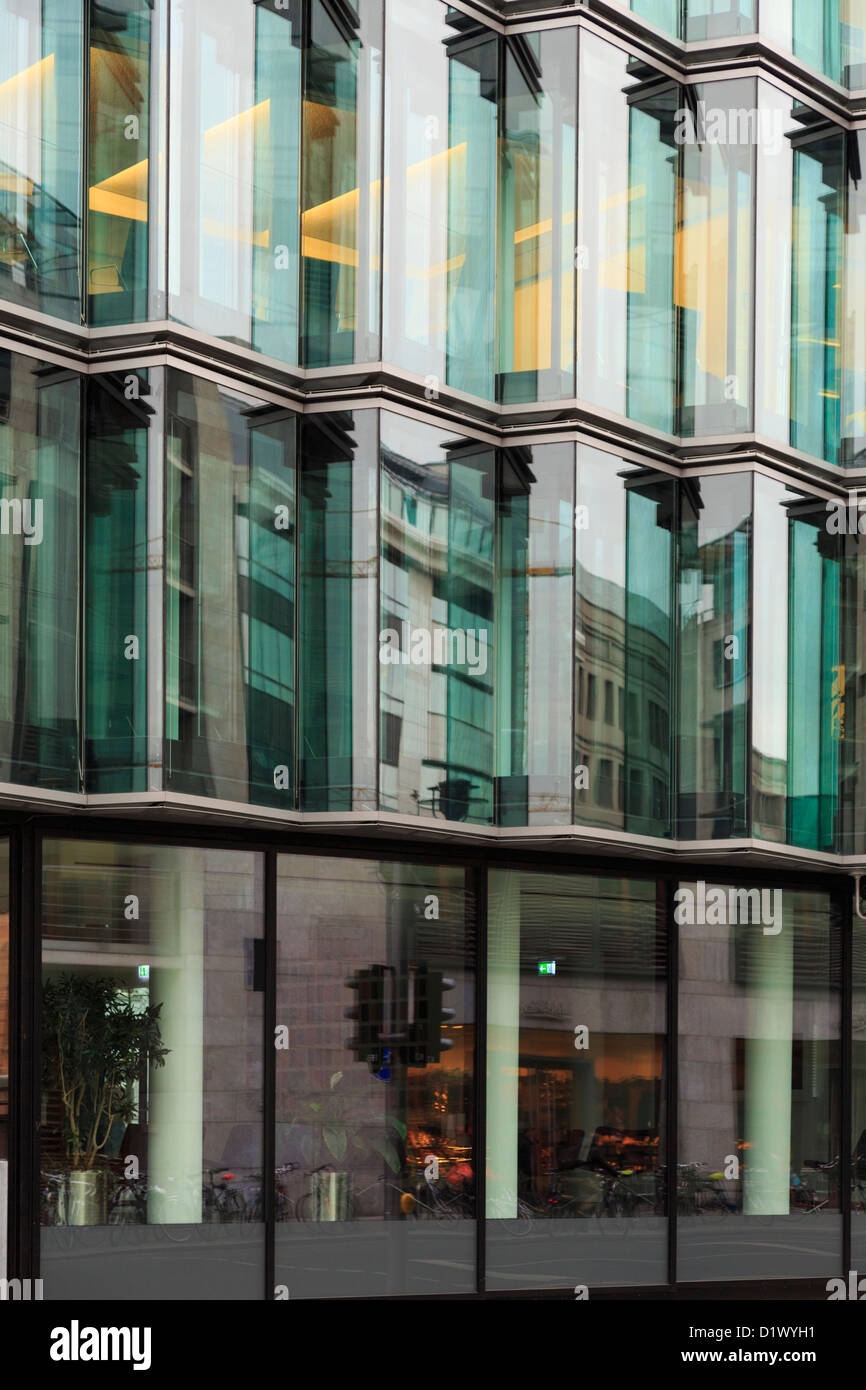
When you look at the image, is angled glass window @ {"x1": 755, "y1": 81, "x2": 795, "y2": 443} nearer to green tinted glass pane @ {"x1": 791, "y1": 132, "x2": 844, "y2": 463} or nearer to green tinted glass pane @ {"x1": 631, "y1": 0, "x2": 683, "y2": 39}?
green tinted glass pane @ {"x1": 791, "y1": 132, "x2": 844, "y2": 463}

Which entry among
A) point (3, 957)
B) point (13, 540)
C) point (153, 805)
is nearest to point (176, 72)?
point (13, 540)

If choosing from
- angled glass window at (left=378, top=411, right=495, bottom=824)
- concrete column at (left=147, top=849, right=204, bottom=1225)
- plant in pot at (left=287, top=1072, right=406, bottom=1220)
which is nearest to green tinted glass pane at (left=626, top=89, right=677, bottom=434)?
angled glass window at (left=378, top=411, right=495, bottom=824)

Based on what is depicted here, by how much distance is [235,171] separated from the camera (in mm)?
17047

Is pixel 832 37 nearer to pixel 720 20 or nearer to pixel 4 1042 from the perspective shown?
pixel 720 20

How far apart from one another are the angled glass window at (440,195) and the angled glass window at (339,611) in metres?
0.89

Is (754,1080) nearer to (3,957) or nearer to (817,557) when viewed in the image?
(817,557)

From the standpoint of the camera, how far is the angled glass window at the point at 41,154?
627 inches

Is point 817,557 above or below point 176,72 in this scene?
below

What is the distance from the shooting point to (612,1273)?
63.8 feet

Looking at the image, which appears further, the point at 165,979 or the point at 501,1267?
the point at 501,1267

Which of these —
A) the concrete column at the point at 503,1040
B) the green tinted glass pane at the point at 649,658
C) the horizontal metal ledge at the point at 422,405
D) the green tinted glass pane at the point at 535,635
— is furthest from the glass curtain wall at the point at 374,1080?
the horizontal metal ledge at the point at 422,405

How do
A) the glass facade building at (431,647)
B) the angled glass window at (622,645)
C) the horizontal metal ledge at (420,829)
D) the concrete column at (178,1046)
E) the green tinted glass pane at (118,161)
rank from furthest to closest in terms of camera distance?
the angled glass window at (622,645), the concrete column at (178,1046), the green tinted glass pane at (118,161), the glass facade building at (431,647), the horizontal metal ledge at (420,829)

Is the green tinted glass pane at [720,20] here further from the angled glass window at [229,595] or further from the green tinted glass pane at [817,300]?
the angled glass window at [229,595]

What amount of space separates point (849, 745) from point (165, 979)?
23.6 feet
